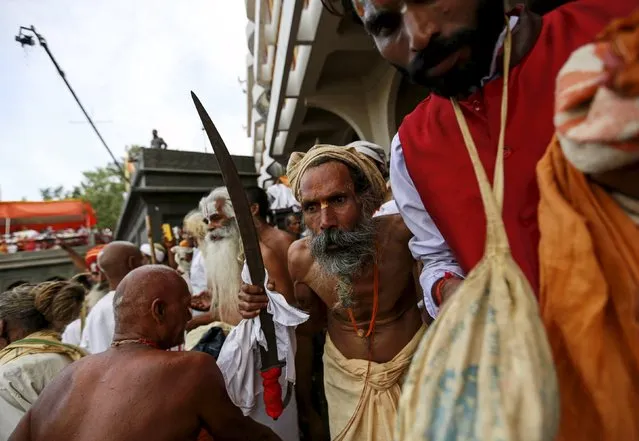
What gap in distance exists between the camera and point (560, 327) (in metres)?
0.77

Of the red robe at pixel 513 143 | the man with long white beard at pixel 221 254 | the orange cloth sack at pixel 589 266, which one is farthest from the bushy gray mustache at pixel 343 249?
the man with long white beard at pixel 221 254

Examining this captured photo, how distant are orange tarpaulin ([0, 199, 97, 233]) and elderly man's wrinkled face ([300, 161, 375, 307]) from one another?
31623 millimetres

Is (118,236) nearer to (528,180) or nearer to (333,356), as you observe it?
(333,356)

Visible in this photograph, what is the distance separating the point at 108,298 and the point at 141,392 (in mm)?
2458

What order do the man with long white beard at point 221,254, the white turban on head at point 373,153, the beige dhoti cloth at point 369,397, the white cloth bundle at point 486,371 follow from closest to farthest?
the white cloth bundle at point 486,371, the beige dhoti cloth at point 369,397, the white turban on head at point 373,153, the man with long white beard at point 221,254

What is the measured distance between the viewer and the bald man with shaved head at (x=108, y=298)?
12.1 ft

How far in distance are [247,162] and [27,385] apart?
384 inches

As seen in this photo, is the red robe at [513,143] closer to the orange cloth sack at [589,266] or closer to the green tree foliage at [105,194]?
the orange cloth sack at [589,266]

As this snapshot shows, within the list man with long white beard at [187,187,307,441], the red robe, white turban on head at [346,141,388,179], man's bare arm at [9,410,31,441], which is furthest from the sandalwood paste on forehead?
man's bare arm at [9,410,31,441]

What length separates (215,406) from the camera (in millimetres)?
1773

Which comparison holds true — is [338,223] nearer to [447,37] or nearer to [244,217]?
[244,217]

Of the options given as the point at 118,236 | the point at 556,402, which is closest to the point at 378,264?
the point at 556,402

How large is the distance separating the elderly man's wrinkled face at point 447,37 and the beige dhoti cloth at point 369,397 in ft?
4.99

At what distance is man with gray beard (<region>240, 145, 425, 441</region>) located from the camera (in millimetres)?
2084
